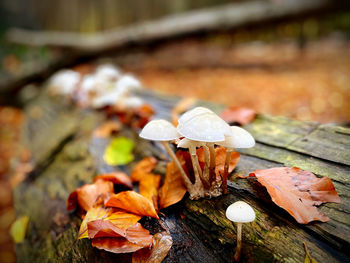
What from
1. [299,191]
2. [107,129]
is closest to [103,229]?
[299,191]

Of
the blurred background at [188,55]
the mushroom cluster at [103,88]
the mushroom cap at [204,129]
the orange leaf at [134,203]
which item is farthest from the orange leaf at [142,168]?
the blurred background at [188,55]

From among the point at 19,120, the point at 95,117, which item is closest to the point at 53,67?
the point at 19,120

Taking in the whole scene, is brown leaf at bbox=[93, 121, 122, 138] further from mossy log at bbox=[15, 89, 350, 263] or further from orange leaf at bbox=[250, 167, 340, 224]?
orange leaf at bbox=[250, 167, 340, 224]

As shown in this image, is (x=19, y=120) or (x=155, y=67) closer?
(x=19, y=120)

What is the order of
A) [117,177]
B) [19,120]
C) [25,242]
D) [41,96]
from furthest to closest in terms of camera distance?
1. [19,120]
2. [41,96]
3. [25,242]
4. [117,177]

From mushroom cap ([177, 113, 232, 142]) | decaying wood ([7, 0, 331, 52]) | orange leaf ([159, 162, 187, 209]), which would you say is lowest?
orange leaf ([159, 162, 187, 209])

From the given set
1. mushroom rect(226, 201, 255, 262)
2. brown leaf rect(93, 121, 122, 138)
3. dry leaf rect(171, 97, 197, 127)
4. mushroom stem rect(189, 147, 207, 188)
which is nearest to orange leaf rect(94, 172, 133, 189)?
mushroom stem rect(189, 147, 207, 188)

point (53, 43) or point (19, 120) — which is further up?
point (53, 43)

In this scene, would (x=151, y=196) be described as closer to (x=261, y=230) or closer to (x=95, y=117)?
(x=261, y=230)
